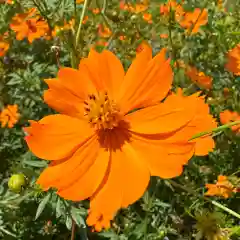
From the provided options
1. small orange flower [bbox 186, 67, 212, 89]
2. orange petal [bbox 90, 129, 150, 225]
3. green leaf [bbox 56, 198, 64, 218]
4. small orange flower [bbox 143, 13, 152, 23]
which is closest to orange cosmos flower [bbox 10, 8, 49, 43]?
small orange flower [bbox 143, 13, 152, 23]

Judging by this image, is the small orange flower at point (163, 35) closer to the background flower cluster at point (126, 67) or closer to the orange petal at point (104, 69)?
the background flower cluster at point (126, 67)

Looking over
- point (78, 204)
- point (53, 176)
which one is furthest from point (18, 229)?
point (53, 176)

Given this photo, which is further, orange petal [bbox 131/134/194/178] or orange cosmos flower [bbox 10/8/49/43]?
orange cosmos flower [bbox 10/8/49/43]

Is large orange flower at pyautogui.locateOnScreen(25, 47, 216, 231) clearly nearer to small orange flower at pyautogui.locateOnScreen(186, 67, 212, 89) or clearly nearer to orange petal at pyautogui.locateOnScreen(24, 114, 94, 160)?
orange petal at pyautogui.locateOnScreen(24, 114, 94, 160)

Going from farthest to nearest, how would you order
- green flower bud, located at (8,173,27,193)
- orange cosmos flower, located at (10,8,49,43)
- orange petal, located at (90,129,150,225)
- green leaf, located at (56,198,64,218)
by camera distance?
orange cosmos flower, located at (10,8,49,43), green leaf, located at (56,198,64,218), green flower bud, located at (8,173,27,193), orange petal, located at (90,129,150,225)

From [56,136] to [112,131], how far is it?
0.15 m

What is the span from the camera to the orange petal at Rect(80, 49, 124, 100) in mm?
935

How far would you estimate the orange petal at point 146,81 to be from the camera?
0.93 m

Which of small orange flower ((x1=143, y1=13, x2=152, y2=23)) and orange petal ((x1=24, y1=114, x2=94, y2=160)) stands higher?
small orange flower ((x1=143, y1=13, x2=152, y2=23))

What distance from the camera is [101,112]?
0.95 metres

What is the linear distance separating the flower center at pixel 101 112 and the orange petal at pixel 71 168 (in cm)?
4

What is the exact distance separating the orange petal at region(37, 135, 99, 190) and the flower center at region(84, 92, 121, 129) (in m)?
0.04

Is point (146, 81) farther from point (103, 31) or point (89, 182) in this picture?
point (103, 31)

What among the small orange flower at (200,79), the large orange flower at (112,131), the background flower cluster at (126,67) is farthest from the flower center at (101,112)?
the small orange flower at (200,79)
